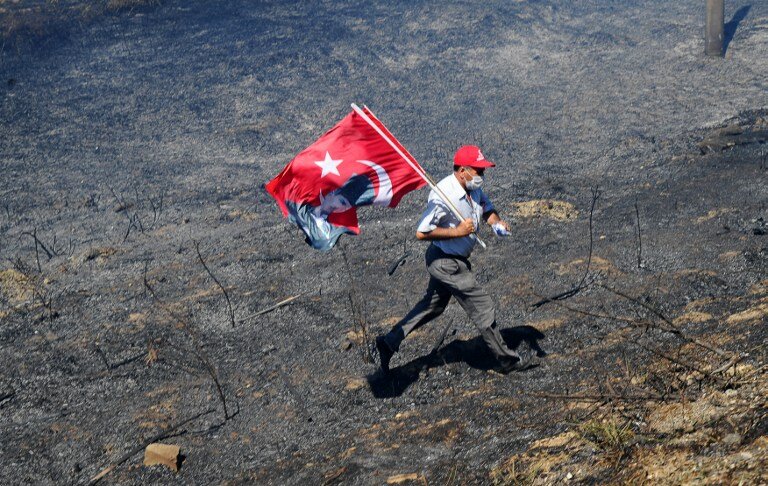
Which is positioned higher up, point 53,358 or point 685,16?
point 53,358

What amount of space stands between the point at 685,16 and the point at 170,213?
1257 cm

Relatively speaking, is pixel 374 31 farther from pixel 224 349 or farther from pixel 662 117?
pixel 224 349

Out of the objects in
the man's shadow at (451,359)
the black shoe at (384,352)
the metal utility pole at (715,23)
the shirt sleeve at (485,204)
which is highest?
the shirt sleeve at (485,204)

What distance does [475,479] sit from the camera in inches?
169

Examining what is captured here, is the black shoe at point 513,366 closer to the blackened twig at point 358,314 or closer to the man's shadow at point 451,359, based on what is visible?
the man's shadow at point 451,359

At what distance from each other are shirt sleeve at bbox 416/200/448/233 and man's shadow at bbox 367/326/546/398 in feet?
4.02

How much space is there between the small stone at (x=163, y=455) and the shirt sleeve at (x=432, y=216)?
7.54 feet

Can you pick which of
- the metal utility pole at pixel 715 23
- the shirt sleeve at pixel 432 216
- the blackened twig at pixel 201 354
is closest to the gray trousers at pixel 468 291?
the shirt sleeve at pixel 432 216

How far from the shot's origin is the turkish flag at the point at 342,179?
5742mm

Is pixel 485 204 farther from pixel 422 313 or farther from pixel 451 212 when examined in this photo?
pixel 422 313

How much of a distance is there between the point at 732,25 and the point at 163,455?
15.2m

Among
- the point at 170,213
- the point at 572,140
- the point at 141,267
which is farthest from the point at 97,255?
the point at 572,140

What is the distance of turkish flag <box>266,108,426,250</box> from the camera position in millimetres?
5742

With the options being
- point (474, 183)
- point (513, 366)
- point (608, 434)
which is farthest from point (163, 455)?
point (608, 434)
